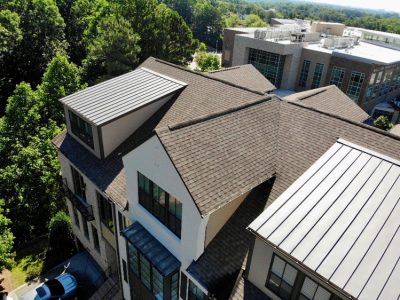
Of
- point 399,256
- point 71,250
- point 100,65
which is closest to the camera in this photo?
point 399,256

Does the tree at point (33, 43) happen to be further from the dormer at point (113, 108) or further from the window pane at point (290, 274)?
the window pane at point (290, 274)

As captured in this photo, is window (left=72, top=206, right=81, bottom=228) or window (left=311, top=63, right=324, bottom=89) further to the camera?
window (left=311, top=63, right=324, bottom=89)

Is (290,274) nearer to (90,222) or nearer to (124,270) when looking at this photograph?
(124,270)

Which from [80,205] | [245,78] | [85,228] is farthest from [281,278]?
[245,78]

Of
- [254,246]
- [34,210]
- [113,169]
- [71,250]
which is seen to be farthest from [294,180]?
[34,210]

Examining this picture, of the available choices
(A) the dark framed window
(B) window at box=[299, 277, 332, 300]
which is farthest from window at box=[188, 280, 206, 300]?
(B) window at box=[299, 277, 332, 300]

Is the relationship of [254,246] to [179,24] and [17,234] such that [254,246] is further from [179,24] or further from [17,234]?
[179,24]

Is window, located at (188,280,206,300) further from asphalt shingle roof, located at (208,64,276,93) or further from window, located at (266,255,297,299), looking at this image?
asphalt shingle roof, located at (208,64,276,93)
